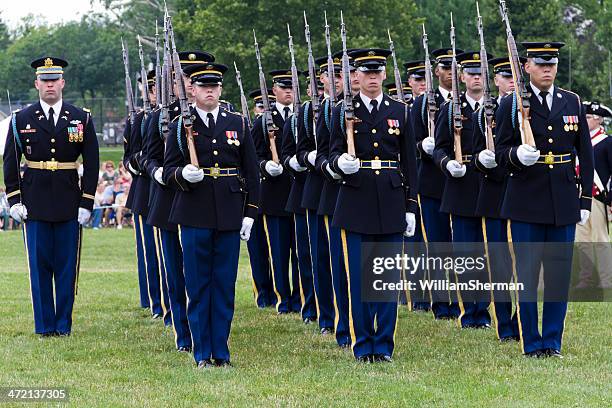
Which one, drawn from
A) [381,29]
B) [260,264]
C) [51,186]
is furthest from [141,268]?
[381,29]

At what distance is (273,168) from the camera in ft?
43.3

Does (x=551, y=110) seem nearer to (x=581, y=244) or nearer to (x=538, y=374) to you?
(x=538, y=374)

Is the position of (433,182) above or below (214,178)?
below

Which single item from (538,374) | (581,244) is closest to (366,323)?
(538,374)

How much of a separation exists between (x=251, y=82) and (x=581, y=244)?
27.5 metres

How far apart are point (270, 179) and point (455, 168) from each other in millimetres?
2498

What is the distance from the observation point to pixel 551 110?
10023 mm

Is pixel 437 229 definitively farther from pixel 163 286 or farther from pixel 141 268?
pixel 141 268

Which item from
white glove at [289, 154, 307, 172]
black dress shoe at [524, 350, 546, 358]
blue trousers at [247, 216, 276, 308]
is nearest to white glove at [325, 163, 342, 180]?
black dress shoe at [524, 350, 546, 358]

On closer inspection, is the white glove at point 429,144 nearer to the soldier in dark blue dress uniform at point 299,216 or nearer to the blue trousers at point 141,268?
the soldier in dark blue dress uniform at point 299,216

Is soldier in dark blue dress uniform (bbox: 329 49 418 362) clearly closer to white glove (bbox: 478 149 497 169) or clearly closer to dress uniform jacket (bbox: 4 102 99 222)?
white glove (bbox: 478 149 497 169)

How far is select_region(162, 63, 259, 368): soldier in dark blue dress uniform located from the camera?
9.71 metres

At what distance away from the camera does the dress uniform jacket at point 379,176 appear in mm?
9977

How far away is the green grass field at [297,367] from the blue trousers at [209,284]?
0.25 m
